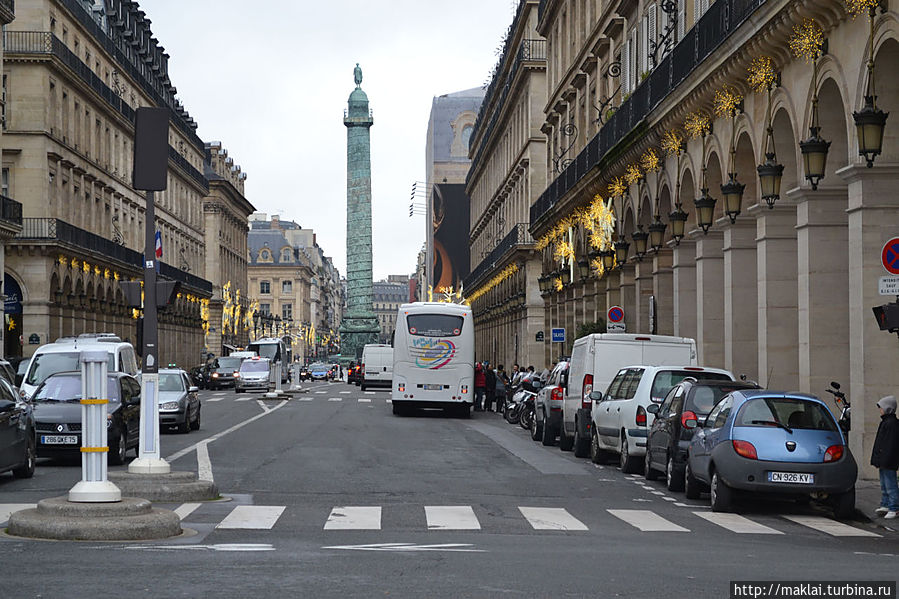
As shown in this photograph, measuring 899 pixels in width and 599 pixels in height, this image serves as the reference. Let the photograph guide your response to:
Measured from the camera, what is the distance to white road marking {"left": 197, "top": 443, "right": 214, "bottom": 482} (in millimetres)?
20750

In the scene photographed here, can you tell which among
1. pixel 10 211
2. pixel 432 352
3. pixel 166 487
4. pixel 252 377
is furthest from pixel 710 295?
pixel 252 377

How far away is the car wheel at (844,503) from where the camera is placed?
1700 cm

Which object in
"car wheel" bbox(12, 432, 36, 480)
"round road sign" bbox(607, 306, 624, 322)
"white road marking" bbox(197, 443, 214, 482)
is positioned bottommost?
"white road marking" bbox(197, 443, 214, 482)

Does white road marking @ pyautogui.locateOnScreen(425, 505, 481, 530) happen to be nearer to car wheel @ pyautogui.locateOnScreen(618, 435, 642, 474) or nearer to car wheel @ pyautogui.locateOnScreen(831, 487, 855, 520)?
car wheel @ pyautogui.locateOnScreen(831, 487, 855, 520)

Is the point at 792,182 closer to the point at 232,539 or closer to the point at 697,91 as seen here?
the point at 697,91

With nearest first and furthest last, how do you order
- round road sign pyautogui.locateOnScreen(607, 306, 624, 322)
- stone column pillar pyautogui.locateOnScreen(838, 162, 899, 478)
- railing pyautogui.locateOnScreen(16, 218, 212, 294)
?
stone column pillar pyautogui.locateOnScreen(838, 162, 899, 478) → round road sign pyautogui.locateOnScreen(607, 306, 624, 322) → railing pyautogui.locateOnScreen(16, 218, 212, 294)

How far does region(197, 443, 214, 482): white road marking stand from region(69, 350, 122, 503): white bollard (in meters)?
5.48

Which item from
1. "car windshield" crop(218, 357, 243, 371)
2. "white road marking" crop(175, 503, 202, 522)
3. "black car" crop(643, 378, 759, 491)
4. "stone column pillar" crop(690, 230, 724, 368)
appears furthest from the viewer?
"car windshield" crop(218, 357, 243, 371)

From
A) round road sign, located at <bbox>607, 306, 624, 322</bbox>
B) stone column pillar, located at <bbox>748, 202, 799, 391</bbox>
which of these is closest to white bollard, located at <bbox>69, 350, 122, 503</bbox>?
stone column pillar, located at <bbox>748, 202, 799, 391</bbox>

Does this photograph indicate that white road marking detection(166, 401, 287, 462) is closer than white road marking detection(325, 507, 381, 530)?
No

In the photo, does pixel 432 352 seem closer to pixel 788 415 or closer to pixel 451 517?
pixel 788 415

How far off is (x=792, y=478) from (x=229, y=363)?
67.5 metres

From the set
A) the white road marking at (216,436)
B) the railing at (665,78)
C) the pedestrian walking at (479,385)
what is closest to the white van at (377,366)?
the pedestrian walking at (479,385)

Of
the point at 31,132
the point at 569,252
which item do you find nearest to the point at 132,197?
the point at 31,132
